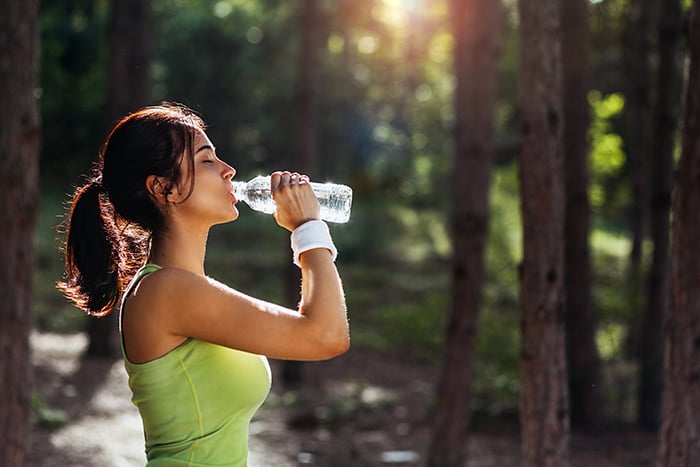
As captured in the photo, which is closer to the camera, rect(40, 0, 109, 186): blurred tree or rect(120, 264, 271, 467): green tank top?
rect(120, 264, 271, 467): green tank top

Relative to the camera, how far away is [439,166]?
29.9 meters

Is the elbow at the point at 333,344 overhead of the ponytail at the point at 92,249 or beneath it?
beneath

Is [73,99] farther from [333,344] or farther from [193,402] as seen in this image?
[333,344]

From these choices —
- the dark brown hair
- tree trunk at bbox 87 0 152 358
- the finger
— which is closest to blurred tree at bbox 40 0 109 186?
tree trunk at bbox 87 0 152 358

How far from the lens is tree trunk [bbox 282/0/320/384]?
13.1 meters

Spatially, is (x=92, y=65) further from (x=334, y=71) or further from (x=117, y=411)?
(x=117, y=411)

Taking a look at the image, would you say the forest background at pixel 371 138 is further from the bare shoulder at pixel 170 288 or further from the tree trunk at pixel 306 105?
the bare shoulder at pixel 170 288

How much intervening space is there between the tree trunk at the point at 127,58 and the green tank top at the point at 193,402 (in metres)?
11.2

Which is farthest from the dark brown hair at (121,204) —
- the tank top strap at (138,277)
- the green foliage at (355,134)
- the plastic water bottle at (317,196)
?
the green foliage at (355,134)

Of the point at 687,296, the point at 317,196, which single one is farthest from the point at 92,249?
the point at 687,296

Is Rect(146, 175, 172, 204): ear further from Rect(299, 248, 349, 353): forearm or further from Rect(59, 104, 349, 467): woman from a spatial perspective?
Rect(299, 248, 349, 353): forearm

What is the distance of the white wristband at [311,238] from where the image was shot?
8.98ft

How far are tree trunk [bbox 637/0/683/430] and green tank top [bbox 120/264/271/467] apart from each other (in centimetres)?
856

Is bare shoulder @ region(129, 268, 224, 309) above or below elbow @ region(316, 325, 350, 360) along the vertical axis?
above
